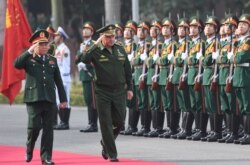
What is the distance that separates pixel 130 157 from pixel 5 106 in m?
13.7

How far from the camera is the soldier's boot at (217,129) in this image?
61.4 ft

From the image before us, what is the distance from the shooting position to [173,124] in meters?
19.6

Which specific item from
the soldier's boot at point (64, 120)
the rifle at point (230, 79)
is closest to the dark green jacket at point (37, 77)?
the rifle at point (230, 79)

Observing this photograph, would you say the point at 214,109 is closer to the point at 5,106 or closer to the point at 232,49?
the point at 232,49

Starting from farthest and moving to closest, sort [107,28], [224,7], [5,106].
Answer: [224,7] < [5,106] < [107,28]

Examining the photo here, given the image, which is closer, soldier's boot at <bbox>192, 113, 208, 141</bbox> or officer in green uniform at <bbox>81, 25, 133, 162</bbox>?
officer in green uniform at <bbox>81, 25, 133, 162</bbox>

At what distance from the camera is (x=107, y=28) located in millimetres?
16109

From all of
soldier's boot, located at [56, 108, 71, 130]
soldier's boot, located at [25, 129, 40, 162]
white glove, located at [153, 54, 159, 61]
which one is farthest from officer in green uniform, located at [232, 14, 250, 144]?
soldier's boot, located at [56, 108, 71, 130]

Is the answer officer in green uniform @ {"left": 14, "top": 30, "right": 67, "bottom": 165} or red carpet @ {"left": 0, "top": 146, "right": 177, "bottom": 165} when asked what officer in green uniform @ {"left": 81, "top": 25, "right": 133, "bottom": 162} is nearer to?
red carpet @ {"left": 0, "top": 146, "right": 177, "bottom": 165}

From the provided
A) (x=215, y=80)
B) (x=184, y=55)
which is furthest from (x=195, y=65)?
(x=215, y=80)

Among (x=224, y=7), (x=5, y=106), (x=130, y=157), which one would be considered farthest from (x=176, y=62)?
(x=224, y=7)

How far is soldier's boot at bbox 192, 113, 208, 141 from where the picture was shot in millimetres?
19000

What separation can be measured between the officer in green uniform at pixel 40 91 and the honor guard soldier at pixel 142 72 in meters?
4.02

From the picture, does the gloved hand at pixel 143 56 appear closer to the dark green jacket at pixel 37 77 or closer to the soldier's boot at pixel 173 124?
the soldier's boot at pixel 173 124
